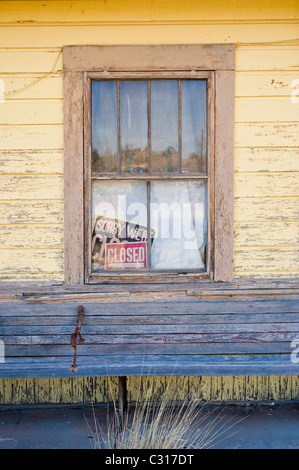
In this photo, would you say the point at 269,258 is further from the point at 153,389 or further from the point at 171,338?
the point at 153,389

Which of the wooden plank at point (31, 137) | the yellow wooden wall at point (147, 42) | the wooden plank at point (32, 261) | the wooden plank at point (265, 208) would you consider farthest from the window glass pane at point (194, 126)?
the wooden plank at point (32, 261)

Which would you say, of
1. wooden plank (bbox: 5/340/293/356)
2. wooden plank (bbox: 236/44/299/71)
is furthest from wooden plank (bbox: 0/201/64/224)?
wooden plank (bbox: 236/44/299/71)

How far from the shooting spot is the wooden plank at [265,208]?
11.6 ft

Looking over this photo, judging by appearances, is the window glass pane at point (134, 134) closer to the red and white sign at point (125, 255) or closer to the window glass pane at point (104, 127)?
the window glass pane at point (104, 127)

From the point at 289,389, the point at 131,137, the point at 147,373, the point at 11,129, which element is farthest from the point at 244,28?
the point at 289,389

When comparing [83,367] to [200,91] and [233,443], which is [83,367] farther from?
[200,91]

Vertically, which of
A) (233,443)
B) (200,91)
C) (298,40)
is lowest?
(233,443)

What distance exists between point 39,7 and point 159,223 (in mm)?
1959

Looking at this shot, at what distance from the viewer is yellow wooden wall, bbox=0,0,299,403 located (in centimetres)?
344

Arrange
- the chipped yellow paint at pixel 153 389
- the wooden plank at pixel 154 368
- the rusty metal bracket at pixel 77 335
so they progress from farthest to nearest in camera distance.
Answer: the chipped yellow paint at pixel 153 389
the wooden plank at pixel 154 368
the rusty metal bracket at pixel 77 335

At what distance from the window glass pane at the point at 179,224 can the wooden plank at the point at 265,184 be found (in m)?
0.30

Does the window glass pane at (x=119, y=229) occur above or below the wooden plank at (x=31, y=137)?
below

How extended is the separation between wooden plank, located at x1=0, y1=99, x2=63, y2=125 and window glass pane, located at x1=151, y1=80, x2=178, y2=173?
78cm

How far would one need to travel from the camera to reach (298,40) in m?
3.46
